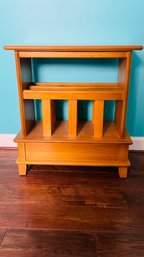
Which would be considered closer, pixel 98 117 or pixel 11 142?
pixel 98 117

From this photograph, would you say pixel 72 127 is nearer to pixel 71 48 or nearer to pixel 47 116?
pixel 47 116

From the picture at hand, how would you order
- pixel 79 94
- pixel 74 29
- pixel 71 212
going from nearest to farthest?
pixel 71 212
pixel 79 94
pixel 74 29

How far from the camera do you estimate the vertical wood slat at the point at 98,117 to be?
109cm

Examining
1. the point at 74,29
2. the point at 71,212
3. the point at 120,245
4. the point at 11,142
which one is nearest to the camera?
the point at 120,245

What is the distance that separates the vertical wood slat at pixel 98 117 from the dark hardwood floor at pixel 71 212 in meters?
0.25

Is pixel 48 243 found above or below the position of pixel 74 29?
below

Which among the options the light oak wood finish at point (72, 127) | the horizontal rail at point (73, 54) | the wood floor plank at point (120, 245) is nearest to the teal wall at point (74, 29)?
the light oak wood finish at point (72, 127)

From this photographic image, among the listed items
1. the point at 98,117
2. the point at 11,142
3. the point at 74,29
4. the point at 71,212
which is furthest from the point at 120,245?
the point at 74,29

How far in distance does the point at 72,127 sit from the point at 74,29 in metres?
0.54

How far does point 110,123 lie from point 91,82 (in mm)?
271

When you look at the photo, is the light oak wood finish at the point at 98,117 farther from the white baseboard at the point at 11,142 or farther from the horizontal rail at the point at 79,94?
the white baseboard at the point at 11,142

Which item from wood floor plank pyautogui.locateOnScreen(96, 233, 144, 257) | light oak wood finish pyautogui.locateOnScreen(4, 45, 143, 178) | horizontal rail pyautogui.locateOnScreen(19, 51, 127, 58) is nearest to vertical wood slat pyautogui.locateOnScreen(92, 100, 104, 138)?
light oak wood finish pyautogui.locateOnScreen(4, 45, 143, 178)

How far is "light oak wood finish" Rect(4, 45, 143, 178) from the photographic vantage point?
1033 mm

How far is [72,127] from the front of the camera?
1.14 metres
